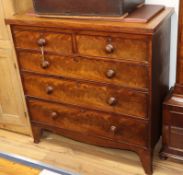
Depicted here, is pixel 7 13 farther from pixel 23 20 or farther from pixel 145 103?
pixel 145 103

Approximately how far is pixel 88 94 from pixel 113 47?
35 cm

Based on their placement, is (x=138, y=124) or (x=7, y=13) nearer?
→ (x=138, y=124)

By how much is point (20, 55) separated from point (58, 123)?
1.64 ft

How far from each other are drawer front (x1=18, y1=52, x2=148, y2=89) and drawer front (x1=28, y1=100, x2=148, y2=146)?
23cm

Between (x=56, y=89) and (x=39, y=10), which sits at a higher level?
(x=39, y=10)

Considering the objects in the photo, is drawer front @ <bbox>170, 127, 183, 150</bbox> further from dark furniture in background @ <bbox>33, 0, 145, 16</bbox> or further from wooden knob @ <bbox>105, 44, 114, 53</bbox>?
dark furniture in background @ <bbox>33, 0, 145, 16</bbox>

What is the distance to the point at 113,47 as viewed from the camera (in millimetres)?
1608

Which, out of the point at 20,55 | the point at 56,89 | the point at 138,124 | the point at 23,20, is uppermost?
the point at 23,20

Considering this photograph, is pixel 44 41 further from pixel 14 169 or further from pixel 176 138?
pixel 176 138

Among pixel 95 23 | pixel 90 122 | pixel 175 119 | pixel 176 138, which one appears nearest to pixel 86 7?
pixel 95 23

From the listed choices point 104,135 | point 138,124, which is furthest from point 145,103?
point 104,135

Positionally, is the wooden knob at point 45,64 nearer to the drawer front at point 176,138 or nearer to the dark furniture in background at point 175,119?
the dark furniture in background at point 175,119

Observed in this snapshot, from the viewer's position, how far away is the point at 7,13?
74.5 inches

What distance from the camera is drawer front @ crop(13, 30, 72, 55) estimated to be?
5.69ft
